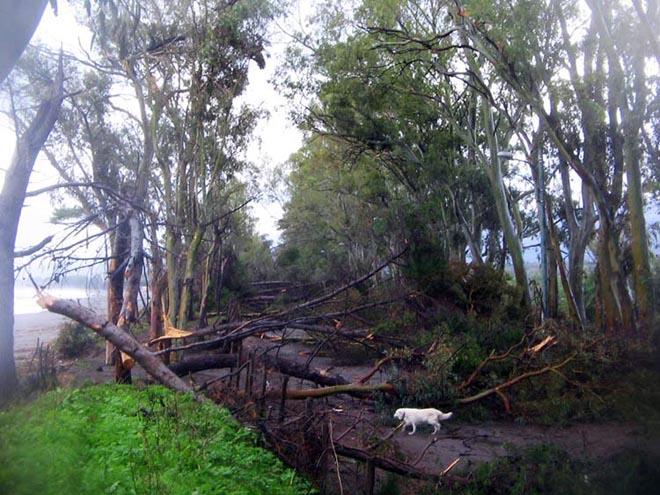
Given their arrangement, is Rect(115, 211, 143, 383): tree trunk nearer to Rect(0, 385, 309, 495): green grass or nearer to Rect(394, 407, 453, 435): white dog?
Rect(0, 385, 309, 495): green grass

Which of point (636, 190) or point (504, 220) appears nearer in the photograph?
point (636, 190)

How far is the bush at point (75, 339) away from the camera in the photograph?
14.7 m

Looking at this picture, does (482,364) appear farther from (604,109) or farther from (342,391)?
(604,109)

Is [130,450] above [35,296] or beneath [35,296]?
beneath

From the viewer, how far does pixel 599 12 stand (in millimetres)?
16750

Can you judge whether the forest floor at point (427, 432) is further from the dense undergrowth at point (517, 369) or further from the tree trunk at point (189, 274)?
the tree trunk at point (189, 274)

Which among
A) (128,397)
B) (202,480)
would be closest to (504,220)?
(128,397)

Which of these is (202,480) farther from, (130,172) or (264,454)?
(130,172)

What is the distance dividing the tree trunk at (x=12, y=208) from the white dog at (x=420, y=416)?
5482 mm

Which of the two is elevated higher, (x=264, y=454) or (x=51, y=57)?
(x=51, y=57)

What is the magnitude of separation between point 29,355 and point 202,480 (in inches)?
257

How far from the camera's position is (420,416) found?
10.9 m

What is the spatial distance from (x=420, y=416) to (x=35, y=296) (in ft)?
19.3

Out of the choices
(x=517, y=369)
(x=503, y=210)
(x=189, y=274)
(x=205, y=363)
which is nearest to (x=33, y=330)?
(x=205, y=363)
